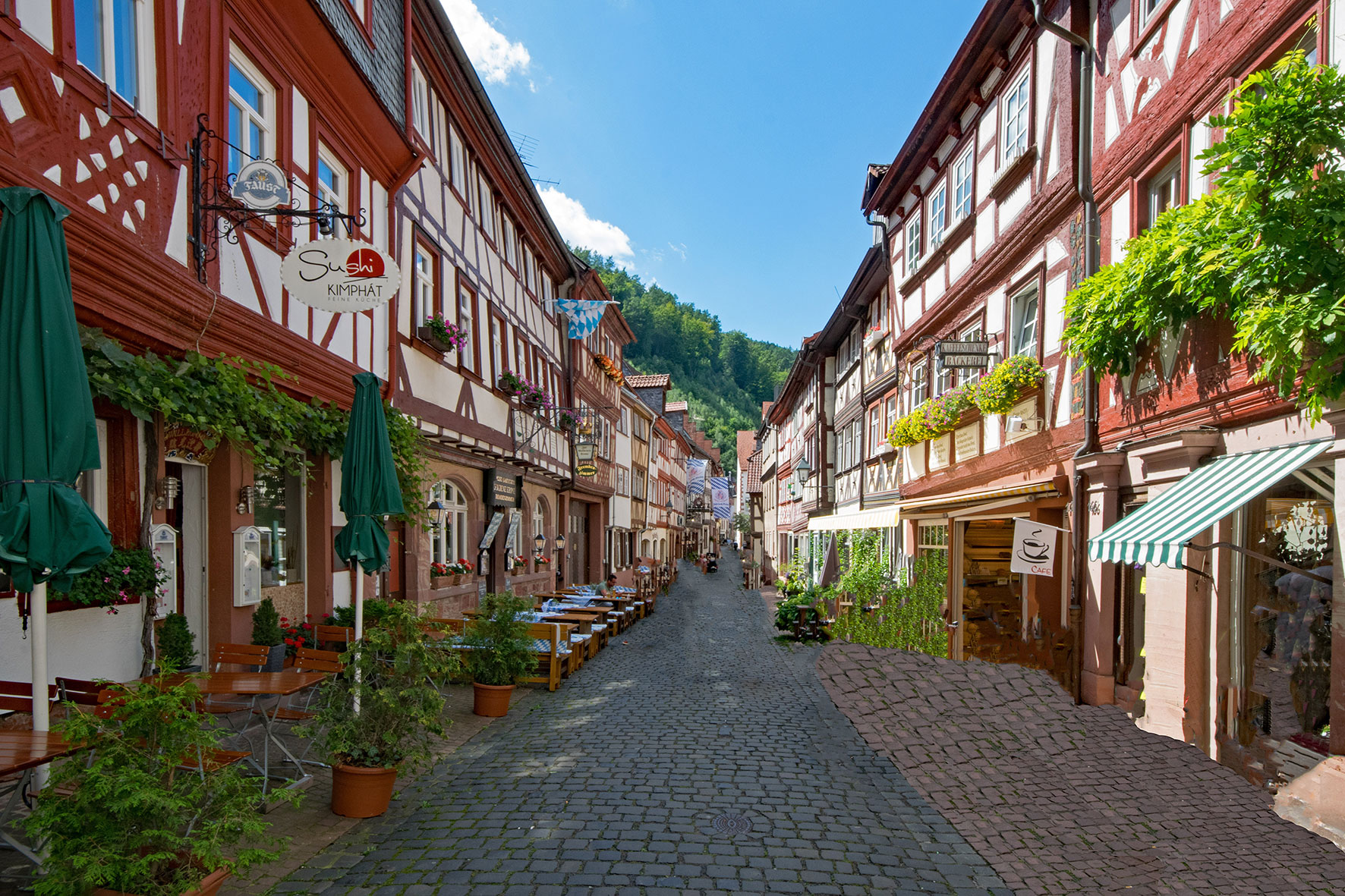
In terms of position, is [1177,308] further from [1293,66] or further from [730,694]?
[730,694]

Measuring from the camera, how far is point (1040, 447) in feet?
30.7

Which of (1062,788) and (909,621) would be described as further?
(909,621)

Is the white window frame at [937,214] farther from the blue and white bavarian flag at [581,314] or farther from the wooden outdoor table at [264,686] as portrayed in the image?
the wooden outdoor table at [264,686]

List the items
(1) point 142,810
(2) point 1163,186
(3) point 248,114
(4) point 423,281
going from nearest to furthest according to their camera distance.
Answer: (1) point 142,810
(3) point 248,114
(2) point 1163,186
(4) point 423,281

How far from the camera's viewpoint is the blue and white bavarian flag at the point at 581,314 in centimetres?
1864

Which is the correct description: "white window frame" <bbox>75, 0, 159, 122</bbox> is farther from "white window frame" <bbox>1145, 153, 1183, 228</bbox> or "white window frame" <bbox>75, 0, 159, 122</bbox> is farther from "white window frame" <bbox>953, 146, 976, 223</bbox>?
"white window frame" <bbox>953, 146, 976, 223</bbox>

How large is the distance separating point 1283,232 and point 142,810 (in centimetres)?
631

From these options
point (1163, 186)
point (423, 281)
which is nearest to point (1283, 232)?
point (1163, 186)

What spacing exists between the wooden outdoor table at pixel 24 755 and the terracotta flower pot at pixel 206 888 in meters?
0.57

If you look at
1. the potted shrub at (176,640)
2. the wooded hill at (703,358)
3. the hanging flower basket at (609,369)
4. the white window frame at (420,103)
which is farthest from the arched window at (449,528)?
the wooded hill at (703,358)

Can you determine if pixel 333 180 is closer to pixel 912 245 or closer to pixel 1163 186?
pixel 1163 186

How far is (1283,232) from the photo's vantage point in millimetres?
4555

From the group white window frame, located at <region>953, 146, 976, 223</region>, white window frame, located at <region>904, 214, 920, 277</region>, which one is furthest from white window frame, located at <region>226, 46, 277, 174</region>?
white window frame, located at <region>904, 214, 920, 277</region>

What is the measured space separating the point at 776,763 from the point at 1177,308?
15.5 ft
